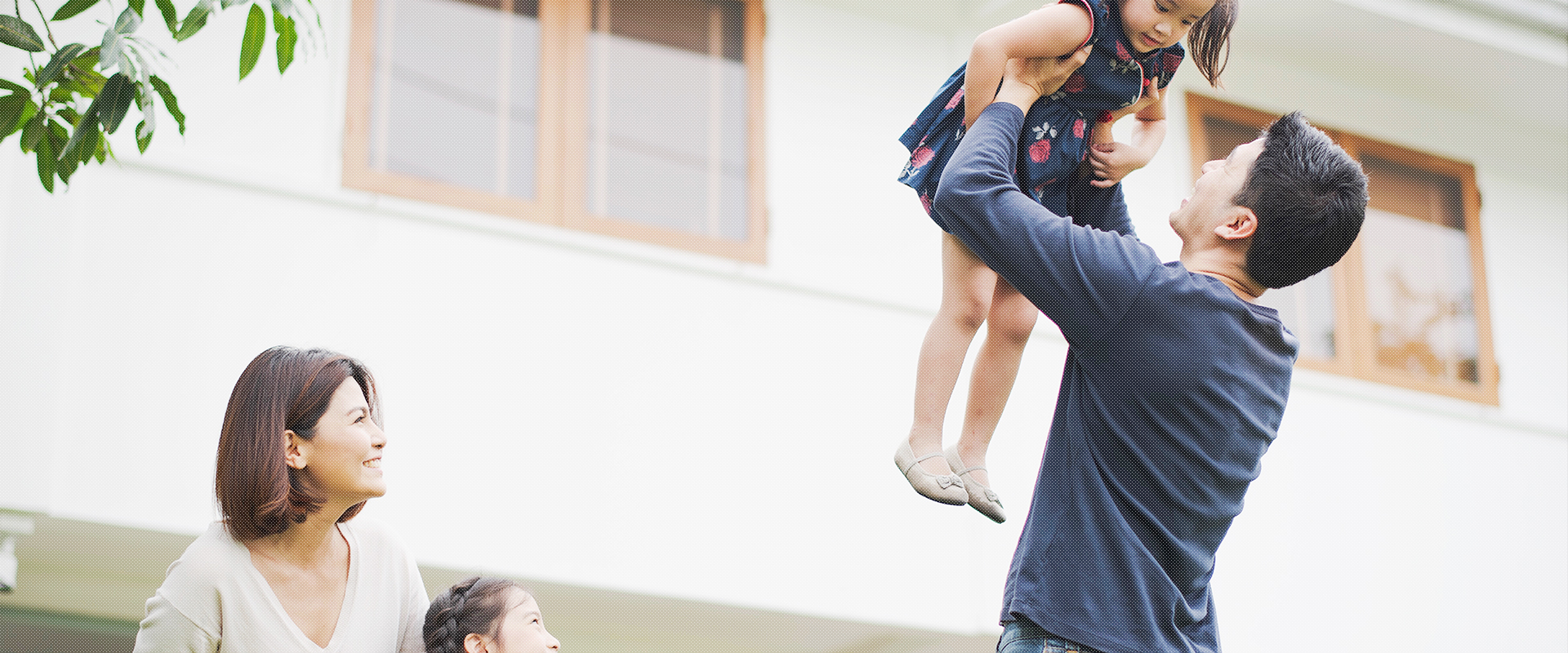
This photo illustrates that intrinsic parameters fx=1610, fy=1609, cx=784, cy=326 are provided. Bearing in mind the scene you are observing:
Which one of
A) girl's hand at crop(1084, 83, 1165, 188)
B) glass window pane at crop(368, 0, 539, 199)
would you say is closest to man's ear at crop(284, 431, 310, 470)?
girl's hand at crop(1084, 83, 1165, 188)

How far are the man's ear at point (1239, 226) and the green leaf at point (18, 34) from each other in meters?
2.02

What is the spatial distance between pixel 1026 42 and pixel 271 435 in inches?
55.8

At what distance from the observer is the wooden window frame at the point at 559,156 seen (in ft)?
19.9

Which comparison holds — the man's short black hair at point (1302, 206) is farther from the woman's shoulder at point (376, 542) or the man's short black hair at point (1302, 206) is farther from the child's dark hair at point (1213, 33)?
the woman's shoulder at point (376, 542)

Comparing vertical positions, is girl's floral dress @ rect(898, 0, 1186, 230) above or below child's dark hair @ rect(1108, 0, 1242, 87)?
below

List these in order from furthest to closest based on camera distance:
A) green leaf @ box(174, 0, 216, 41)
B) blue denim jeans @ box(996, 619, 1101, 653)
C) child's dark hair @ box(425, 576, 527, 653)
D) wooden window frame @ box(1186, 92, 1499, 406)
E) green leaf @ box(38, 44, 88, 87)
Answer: wooden window frame @ box(1186, 92, 1499, 406) → child's dark hair @ box(425, 576, 527, 653) → green leaf @ box(38, 44, 88, 87) → green leaf @ box(174, 0, 216, 41) → blue denim jeans @ box(996, 619, 1101, 653)

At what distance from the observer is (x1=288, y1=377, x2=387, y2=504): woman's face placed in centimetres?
277

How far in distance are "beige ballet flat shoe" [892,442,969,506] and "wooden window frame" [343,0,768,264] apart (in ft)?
12.4

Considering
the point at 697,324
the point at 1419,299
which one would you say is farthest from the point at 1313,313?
the point at 697,324

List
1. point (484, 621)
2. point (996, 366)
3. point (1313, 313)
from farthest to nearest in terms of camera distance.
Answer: point (1313, 313), point (484, 621), point (996, 366)

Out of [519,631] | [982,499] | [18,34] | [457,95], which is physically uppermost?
[457,95]

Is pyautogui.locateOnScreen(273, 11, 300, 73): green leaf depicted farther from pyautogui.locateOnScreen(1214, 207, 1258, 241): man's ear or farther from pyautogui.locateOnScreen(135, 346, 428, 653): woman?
pyautogui.locateOnScreen(1214, 207, 1258, 241): man's ear

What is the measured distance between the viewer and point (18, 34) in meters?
2.82

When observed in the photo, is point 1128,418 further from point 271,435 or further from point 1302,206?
point 271,435
